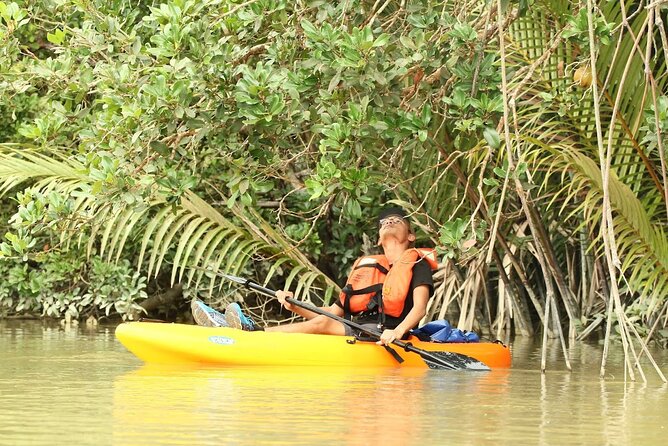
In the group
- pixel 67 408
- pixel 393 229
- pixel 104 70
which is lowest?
pixel 67 408

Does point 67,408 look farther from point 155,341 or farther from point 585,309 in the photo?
point 585,309

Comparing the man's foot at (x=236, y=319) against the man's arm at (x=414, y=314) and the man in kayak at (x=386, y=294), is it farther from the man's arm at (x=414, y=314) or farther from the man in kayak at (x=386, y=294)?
the man's arm at (x=414, y=314)

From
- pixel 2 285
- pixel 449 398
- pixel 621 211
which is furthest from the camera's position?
pixel 2 285

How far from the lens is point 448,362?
357 inches

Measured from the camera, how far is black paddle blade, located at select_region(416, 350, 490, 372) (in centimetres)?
905

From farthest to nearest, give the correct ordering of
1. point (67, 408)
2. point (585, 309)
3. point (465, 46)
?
point (585, 309) < point (465, 46) < point (67, 408)

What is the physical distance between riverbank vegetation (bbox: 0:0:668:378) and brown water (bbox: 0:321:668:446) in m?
0.58

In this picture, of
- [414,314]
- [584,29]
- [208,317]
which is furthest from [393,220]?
[584,29]

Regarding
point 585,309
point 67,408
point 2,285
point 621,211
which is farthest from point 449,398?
point 2,285

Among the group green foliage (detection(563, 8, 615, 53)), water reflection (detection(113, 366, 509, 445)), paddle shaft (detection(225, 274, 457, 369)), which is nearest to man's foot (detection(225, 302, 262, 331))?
paddle shaft (detection(225, 274, 457, 369))

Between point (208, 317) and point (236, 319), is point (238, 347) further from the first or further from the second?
point (208, 317)

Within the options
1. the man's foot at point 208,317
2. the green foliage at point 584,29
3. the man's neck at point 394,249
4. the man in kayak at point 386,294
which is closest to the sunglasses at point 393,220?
the man in kayak at point 386,294

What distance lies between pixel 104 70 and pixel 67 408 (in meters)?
3.46

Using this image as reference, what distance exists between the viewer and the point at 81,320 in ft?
47.3
